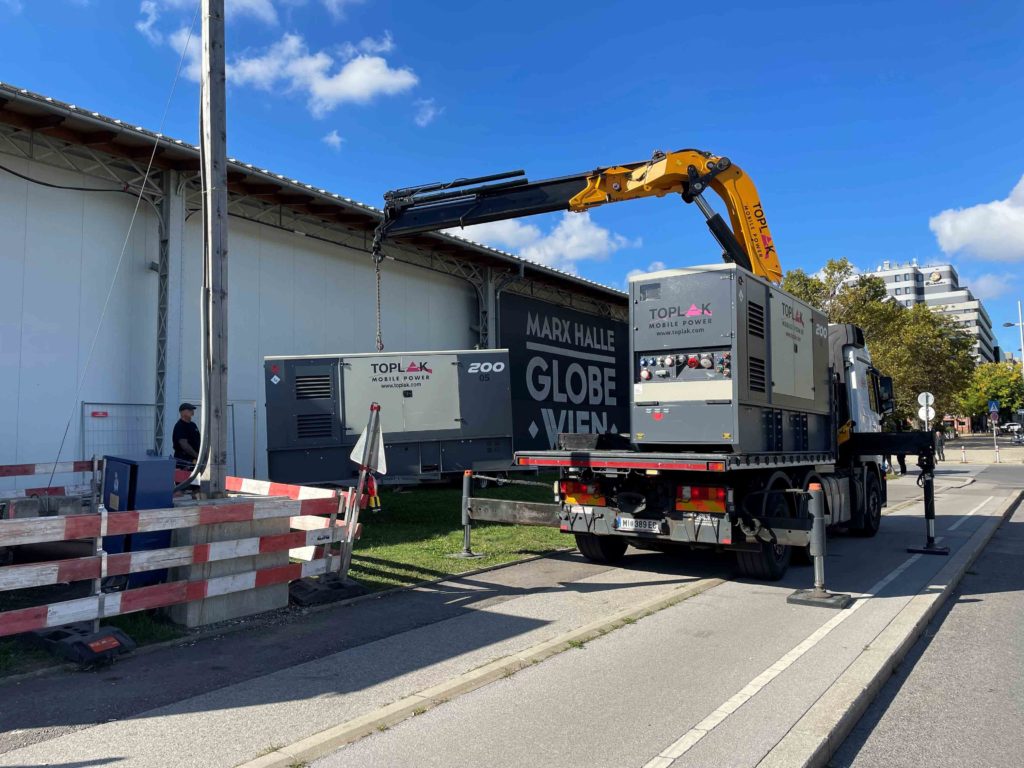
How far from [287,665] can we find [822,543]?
5150 millimetres

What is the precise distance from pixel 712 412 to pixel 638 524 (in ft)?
4.95

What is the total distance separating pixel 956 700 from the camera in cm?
492

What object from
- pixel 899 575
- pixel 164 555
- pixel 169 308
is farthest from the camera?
pixel 169 308

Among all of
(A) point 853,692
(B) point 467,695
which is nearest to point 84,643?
(B) point 467,695

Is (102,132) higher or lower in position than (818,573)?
higher

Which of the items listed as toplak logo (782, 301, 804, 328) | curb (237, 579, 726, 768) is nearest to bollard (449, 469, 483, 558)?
curb (237, 579, 726, 768)

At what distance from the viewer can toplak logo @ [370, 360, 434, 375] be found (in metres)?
14.1

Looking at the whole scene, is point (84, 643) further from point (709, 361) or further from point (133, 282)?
point (133, 282)

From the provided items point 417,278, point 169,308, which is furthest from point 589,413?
point 169,308

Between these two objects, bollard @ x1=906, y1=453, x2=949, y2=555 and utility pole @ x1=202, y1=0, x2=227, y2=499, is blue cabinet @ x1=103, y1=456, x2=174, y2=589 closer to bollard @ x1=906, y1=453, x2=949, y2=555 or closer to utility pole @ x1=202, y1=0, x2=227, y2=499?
utility pole @ x1=202, y1=0, x2=227, y2=499

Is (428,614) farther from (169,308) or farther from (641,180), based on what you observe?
(169,308)

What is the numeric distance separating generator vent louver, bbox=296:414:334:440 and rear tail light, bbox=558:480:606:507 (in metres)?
6.00

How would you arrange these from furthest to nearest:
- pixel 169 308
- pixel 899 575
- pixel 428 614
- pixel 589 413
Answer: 1. pixel 589 413
2. pixel 169 308
3. pixel 899 575
4. pixel 428 614

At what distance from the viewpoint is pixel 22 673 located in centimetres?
498
